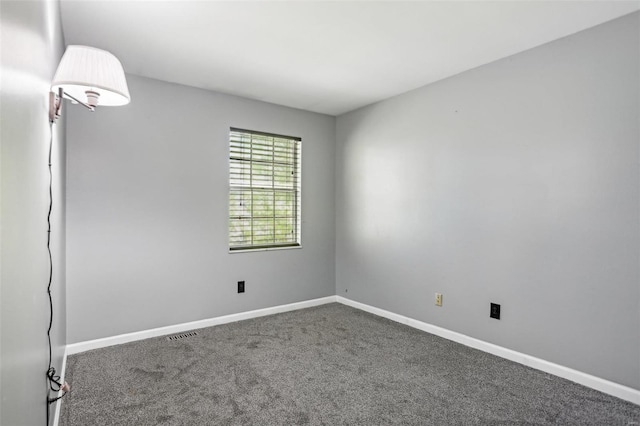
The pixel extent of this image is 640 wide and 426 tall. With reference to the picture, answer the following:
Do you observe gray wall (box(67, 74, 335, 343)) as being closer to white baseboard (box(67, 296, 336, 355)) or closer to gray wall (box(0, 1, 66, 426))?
white baseboard (box(67, 296, 336, 355))

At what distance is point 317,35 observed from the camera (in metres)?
2.49

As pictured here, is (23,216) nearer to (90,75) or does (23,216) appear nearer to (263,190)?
(90,75)

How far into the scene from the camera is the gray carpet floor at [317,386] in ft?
6.68

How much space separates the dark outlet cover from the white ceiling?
1972 millimetres

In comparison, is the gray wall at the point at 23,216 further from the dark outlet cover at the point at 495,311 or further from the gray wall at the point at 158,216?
the dark outlet cover at the point at 495,311

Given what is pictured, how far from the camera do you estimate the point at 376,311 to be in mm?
3963

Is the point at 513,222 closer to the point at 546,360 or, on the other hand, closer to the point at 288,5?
the point at 546,360

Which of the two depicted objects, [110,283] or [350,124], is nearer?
[110,283]

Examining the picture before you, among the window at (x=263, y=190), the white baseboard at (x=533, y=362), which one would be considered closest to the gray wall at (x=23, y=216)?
the window at (x=263, y=190)

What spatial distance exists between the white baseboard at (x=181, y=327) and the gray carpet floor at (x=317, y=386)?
0.08 metres

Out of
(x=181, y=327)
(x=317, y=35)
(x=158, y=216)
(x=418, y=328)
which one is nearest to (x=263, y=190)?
(x=158, y=216)

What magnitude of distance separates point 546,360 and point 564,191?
4.00ft

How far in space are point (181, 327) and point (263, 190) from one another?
1.61 metres

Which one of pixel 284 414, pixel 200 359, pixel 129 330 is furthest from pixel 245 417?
pixel 129 330
